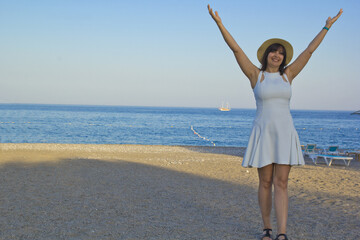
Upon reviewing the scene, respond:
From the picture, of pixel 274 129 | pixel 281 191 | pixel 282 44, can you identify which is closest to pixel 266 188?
pixel 281 191

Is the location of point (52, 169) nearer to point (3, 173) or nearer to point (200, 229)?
point (3, 173)

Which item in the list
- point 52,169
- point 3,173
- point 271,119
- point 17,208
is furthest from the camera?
point 52,169

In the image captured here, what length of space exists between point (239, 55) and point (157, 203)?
10.0 feet

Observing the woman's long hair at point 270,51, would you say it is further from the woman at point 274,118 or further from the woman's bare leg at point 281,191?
the woman's bare leg at point 281,191

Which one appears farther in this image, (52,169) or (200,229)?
(52,169)

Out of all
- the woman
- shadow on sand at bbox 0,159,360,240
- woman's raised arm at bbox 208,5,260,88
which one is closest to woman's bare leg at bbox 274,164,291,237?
the woman

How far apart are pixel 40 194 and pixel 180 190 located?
2.35 m

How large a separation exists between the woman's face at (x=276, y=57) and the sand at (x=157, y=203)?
5.69 ft

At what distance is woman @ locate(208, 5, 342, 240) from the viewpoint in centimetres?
347

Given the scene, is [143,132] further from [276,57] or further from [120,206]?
[276,57]

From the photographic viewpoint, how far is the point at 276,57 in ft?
11.7

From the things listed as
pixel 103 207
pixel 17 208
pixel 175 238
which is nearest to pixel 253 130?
pixel 175 238

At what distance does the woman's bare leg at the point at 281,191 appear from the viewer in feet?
11.5

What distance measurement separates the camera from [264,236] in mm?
3797
